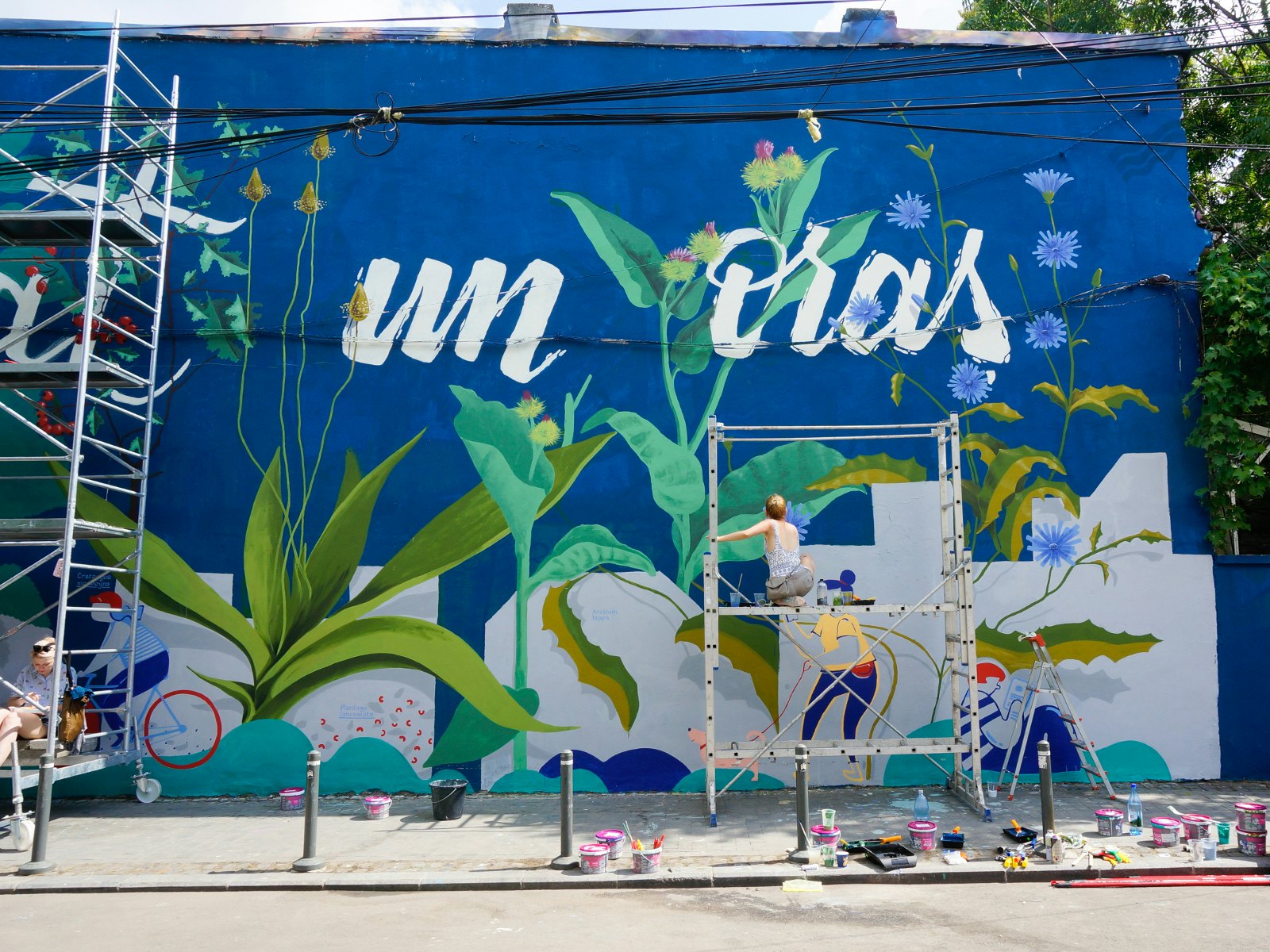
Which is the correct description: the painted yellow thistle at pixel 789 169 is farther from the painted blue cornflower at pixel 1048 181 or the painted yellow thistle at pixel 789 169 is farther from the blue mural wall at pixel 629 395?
the painted blue cornflower at pixel 1048 181

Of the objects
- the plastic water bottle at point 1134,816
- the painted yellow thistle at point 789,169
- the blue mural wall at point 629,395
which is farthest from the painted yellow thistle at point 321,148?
the plastic water bottle at point 1134,816

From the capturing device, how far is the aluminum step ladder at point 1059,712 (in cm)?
914

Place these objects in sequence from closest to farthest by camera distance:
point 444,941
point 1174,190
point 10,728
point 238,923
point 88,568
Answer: point 444,941 < point 238,923 < point 10,728 < point 88,568 < point 1174,190

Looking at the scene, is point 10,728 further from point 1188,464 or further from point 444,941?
point 1188,464

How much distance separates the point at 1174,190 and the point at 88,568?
42.1ft

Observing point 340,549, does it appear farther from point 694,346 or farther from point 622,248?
point 622,248

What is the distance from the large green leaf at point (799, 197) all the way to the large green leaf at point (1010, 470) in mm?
3511

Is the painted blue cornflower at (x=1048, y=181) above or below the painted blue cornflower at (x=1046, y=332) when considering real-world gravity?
above

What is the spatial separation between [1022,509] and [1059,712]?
2.20m

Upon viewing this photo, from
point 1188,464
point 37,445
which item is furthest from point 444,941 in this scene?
point 1188,464

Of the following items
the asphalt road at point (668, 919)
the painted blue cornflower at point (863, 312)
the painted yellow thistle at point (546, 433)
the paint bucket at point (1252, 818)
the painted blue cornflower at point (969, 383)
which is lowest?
the asphalt road at point (668, 919)

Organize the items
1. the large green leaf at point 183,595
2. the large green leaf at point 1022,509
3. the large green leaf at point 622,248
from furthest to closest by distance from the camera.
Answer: the large green leaf at point 622,248
the large green leaf at point 1022,509
the large green leaf at point 183,595

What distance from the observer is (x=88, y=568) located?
975cm

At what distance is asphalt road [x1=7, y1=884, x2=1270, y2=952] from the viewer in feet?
18.0
